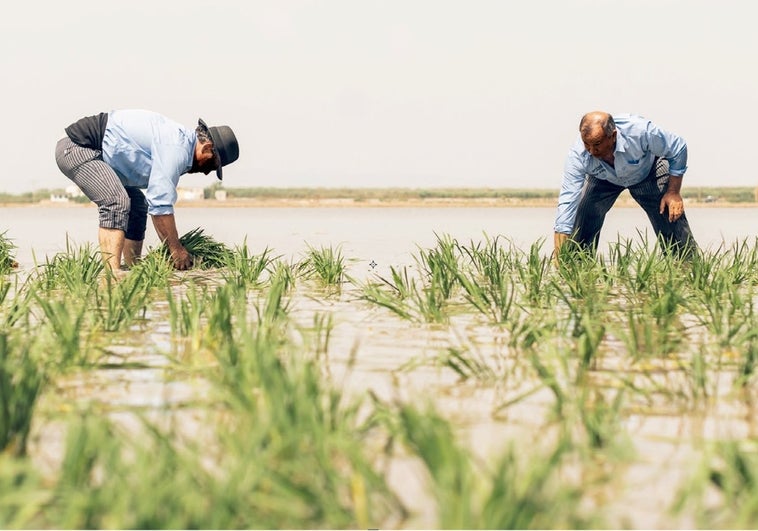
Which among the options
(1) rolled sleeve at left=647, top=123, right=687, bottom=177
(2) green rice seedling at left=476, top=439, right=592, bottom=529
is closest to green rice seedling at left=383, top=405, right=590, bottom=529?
(2) green rice seedling at left=476, top=439, right=592, bottom=529

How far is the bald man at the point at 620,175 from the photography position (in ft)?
21.0

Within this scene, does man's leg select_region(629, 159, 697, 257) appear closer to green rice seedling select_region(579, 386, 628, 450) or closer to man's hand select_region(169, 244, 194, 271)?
man's hand select_region(169, 244, 194, 271)

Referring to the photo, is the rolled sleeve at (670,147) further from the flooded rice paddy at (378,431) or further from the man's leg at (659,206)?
the flooded rice paddy at (378,431)

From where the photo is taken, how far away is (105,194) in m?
6.27

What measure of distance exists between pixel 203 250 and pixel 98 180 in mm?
1455

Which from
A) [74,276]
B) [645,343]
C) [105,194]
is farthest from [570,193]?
[645,343]

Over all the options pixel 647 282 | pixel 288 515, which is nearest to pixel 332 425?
pixel 288 515

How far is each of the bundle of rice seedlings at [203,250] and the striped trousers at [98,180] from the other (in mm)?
1063

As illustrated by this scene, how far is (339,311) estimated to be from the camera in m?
4.82

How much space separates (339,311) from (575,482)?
2.89 meters

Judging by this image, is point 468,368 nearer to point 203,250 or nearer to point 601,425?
point 601,425

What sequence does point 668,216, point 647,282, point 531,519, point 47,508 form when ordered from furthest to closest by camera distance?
point 668,216
point 647,282
point 47,508
point 531,519

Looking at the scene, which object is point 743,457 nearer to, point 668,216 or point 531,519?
point 531,519

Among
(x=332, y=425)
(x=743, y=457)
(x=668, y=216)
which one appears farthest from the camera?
(x=668, y=216)
